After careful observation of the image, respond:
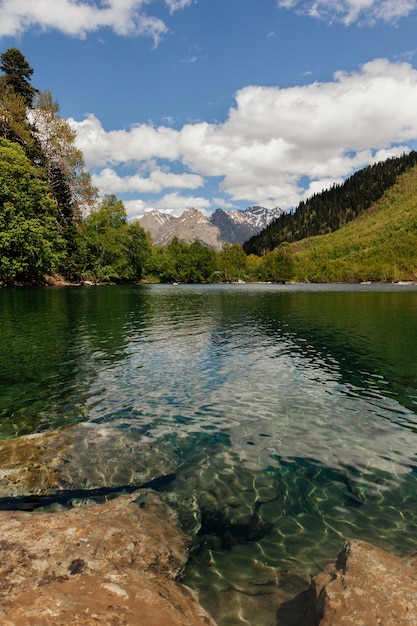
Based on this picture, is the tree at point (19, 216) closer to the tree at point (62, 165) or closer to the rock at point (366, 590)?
the tree at point (62, 165)

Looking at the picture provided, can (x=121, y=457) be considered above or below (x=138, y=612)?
below

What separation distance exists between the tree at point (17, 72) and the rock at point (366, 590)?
111 meters

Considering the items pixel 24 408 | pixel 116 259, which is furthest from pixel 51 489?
pixel 116 259

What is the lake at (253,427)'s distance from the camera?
22.1ft

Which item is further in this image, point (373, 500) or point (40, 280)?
point (40, 280)

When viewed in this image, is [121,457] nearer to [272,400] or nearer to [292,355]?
[272,400]

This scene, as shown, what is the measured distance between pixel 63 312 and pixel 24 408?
28197mm

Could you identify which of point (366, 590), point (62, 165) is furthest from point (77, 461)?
point (62, 165)

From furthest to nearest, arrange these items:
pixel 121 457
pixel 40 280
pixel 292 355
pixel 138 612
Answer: pixel 40 280
pixel 292 355
pixel 121 457
pixel 138 612

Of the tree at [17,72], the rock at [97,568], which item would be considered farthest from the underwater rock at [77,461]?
the tree at [17,72]

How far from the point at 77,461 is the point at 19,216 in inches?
2908

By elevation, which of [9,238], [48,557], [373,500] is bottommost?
[373,500]

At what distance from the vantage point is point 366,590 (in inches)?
180

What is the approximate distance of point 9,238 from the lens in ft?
221
